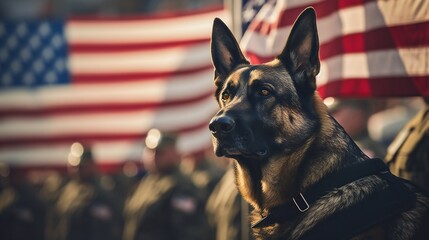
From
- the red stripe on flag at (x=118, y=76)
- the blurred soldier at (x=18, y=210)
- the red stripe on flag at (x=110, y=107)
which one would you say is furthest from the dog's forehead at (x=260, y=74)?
the blurred soldier at (x=18, y=210)

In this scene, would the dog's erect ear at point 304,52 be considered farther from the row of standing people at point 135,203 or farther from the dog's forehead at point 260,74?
the row of standing people at point 135,203

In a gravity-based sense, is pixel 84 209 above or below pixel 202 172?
below

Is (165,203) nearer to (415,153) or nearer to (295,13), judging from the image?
(295,13)

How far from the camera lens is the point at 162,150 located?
10.7 meters

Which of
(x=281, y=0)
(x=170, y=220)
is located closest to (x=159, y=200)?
(x=170, y=220)

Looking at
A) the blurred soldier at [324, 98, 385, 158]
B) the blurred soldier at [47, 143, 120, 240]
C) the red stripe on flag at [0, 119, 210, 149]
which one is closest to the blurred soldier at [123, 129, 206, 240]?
the red stripe on flag at [0, 119, 210, 149]

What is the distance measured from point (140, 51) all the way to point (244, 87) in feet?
23.0

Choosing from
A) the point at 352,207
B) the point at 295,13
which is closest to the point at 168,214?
the point at 295,13

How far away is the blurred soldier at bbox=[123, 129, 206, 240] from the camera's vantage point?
10.2 metres

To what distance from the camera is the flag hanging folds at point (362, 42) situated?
217 inches

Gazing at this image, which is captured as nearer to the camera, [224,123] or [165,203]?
[224,123]

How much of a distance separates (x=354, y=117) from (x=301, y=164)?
3.38 meters

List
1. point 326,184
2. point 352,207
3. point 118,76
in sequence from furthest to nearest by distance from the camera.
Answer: point 118,76 → point 326,184 → point 352,207

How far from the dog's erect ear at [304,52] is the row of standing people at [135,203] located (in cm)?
233
